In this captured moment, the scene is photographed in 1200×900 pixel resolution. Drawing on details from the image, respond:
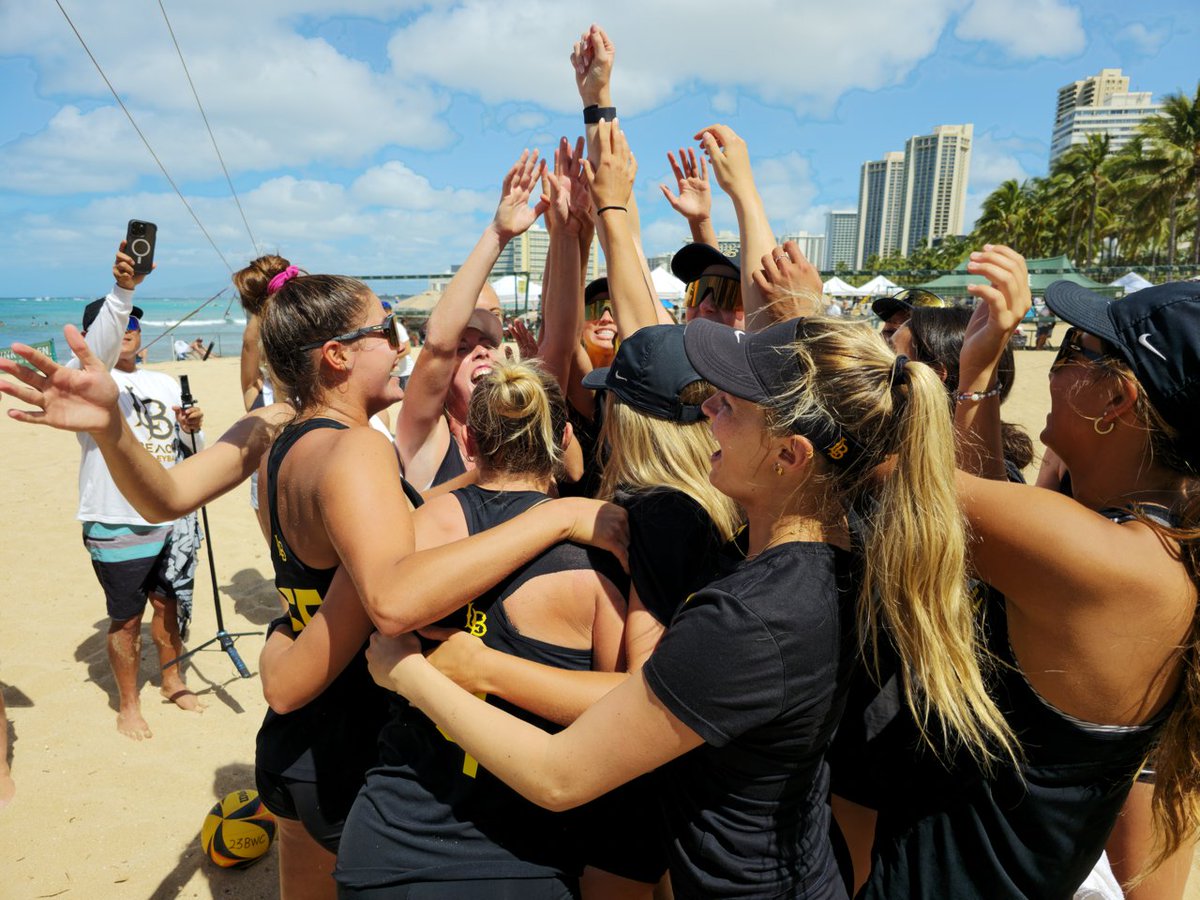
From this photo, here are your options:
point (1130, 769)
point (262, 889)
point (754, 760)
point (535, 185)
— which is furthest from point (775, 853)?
point (262, 889)

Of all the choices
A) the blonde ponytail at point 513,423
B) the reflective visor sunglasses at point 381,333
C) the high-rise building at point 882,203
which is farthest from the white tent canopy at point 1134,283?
the high-rise building at point 882,203

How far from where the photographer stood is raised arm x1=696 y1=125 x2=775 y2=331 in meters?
2.65

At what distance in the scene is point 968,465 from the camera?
225 cm

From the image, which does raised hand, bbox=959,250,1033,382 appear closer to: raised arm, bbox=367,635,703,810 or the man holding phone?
raised arm, bbox=367,635,703,810

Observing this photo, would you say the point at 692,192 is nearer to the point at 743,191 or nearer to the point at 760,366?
the point at 743,191

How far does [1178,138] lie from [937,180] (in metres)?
133

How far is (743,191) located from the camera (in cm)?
279

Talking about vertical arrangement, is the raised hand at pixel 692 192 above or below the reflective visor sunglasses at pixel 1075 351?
above

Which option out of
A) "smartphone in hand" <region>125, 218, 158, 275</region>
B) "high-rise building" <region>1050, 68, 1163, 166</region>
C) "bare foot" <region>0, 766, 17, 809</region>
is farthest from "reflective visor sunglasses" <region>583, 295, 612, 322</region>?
"high-rise building" <region>1050, 68, 1163, 166</region>

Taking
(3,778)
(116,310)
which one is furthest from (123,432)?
(3,778)

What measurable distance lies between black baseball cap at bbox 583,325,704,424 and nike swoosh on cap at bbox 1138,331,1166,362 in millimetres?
940

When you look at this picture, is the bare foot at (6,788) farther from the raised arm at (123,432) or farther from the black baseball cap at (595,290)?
the black baseball cap at (595,290)

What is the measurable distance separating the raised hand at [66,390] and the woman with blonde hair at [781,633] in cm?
114

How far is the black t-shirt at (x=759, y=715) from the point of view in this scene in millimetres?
1283
